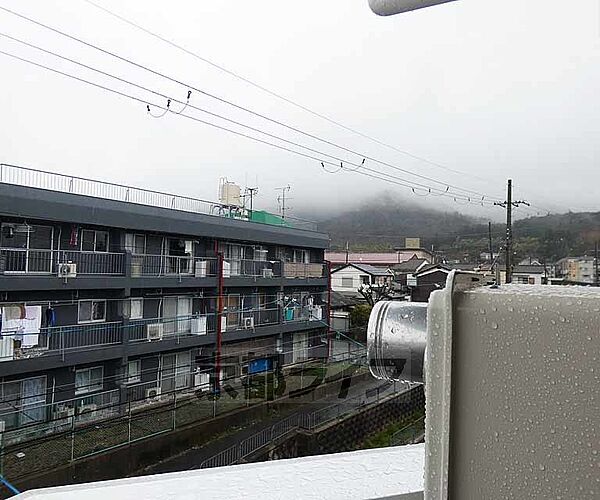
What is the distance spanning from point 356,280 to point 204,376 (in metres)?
5.62

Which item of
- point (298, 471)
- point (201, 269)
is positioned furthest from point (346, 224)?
point (298, 471)

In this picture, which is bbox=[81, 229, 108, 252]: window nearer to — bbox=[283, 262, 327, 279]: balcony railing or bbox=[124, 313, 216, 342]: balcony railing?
bbox=[124, 313, 216, 342]: balcony railing

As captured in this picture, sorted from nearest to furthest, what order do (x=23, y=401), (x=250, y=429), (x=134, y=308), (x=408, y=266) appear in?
1. (x=23, y=401)
2. (x=250, y=429)
3. (x=134, y=308)
4. (x=408, y=266)

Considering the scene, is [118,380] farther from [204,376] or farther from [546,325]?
[546,325]

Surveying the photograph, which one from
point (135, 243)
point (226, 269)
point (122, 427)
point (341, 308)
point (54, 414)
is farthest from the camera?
point (341, 308)

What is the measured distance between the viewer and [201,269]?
7.27 m

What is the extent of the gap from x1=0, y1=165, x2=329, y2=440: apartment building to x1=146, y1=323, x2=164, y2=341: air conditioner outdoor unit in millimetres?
14

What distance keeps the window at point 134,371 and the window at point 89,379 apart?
364 millimetres

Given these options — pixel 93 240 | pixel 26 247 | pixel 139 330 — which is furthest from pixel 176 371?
pixel 26 247

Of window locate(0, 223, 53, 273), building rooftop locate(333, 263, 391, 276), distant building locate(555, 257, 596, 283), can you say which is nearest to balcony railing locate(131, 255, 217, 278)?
window locate(0, 223, 53, 273)

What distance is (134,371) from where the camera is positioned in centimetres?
641

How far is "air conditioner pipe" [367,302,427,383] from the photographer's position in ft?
0.95

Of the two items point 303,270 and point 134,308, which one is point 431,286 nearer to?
point 134,308

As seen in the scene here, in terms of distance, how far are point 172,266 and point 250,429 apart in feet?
8.23
